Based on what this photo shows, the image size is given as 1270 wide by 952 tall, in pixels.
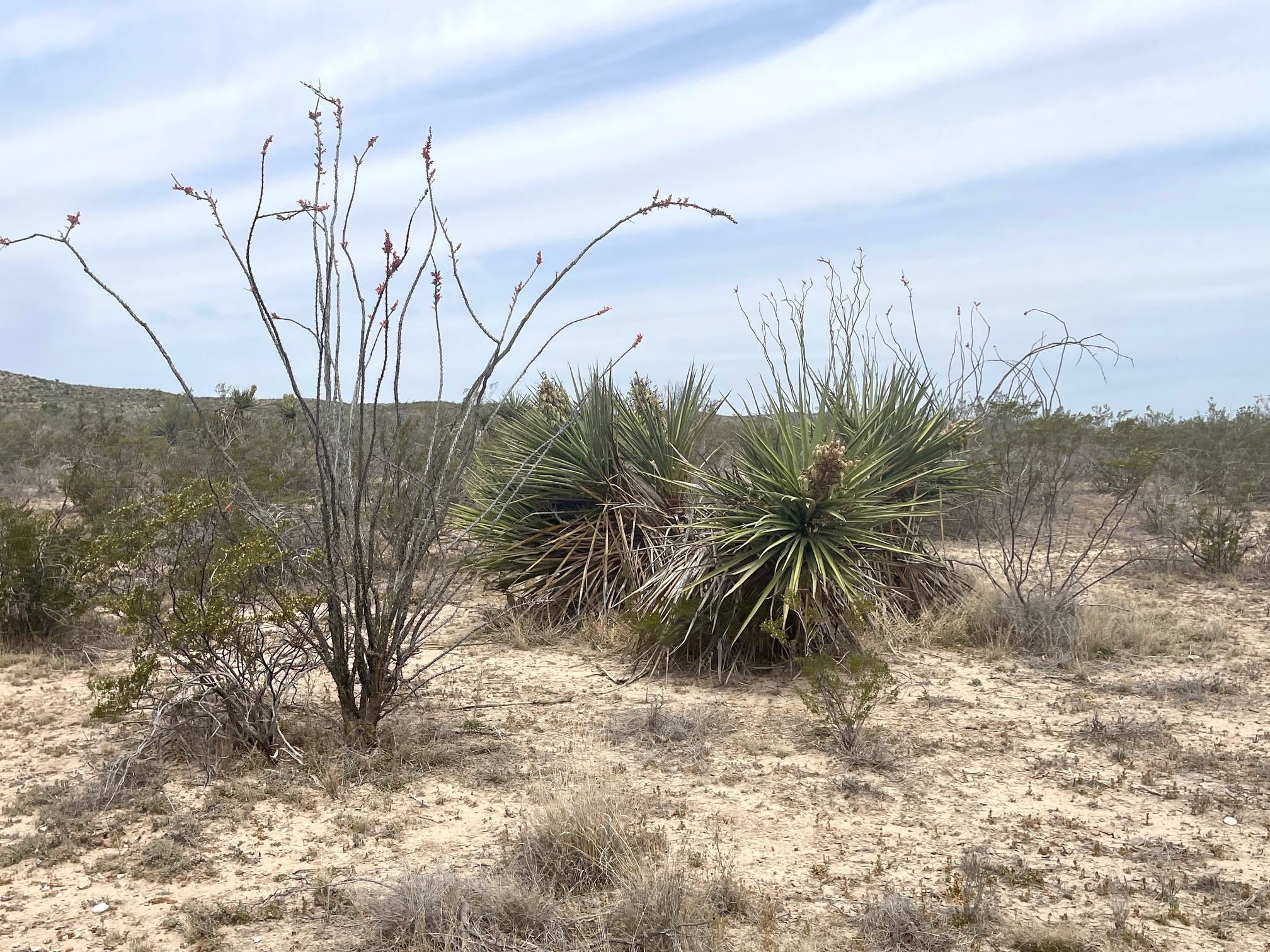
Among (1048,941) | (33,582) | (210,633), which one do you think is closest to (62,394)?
(33,582)

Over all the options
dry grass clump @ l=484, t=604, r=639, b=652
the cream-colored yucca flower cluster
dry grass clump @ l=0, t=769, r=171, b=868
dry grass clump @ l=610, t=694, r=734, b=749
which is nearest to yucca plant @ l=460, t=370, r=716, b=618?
dry grass clump @ l=484, t=604, r=639, b=652

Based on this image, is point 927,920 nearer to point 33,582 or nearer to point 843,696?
point 843,696

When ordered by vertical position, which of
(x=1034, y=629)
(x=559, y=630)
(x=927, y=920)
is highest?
(x=1034, y=629)

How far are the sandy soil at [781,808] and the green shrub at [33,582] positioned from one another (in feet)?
2.32

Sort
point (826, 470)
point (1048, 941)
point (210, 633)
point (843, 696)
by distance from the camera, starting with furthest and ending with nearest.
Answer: point (826, 470) → point (843, 696) → point (210, 633) → point (1048, 941)

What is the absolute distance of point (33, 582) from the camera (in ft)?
25.3

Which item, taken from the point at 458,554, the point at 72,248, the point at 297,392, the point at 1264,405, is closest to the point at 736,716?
the point at 297,392

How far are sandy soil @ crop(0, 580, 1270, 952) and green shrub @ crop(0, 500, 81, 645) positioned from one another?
706 millimetres

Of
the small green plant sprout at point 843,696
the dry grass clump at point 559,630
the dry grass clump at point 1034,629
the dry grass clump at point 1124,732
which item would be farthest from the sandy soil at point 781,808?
the dry grass clump at point 559,630

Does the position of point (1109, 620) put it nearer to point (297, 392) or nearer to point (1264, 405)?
point (297, 392)

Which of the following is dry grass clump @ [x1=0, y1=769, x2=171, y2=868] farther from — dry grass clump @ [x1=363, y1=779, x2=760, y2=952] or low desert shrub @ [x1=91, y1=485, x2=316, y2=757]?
dry grass clump @ [x1=363, y1=779, x2=760, y2=952]

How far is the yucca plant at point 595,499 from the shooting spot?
857 centimetres

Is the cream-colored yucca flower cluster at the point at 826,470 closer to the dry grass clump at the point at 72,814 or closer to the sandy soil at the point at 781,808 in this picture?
the sandy soil at the point at 781,808

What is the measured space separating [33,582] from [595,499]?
4.49 meters
